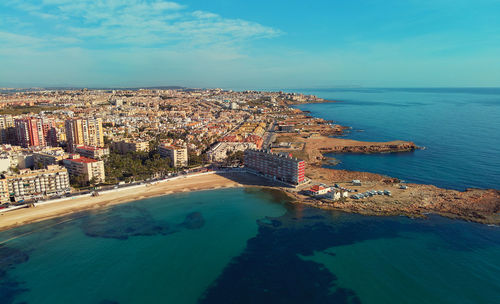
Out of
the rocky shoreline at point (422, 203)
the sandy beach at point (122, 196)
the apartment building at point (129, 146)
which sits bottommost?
the sandy beach at point (122, 196)

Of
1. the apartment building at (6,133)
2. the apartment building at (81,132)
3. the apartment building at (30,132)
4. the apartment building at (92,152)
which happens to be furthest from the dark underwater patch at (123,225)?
the apartment building at (6,133)

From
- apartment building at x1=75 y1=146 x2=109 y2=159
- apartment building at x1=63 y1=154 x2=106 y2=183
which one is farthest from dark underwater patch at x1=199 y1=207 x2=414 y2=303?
apartment building at x1=75 y1=146 x2=109 y2=159

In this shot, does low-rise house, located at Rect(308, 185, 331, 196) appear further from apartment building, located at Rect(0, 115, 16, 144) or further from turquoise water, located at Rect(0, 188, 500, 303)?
apartment building, located at Rect(0, 115, 16, 144)

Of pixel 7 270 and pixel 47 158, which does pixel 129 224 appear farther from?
pixel 47 158

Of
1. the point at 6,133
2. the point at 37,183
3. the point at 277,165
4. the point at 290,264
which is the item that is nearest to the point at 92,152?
the point at 37,183

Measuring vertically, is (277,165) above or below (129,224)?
above

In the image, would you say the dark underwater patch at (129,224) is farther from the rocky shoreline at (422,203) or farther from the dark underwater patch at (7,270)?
the rocky shoreline at (422,203)
